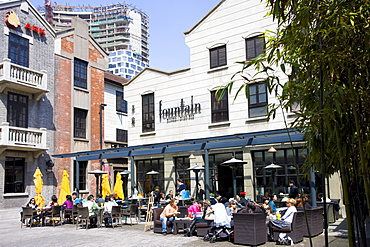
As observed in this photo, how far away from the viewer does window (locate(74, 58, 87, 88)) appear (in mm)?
27016

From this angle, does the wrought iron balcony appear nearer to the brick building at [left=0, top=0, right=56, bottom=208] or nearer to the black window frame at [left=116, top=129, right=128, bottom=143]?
the brick building at [left=0, top=0, right=56, bottom=208]

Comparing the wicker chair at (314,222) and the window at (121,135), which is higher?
the window at (121,135)

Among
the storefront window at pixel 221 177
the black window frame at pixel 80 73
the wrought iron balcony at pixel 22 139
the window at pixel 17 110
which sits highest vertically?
the black window frame at pixel 80 73

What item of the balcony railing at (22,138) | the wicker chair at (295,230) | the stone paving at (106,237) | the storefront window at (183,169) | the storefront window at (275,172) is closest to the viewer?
the wicker chair at (295,230)

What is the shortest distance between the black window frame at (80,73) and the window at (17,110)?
4555mm

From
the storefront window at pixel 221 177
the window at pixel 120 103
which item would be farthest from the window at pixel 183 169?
the window at pixel 120 103

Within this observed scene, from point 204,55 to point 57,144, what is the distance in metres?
11.5

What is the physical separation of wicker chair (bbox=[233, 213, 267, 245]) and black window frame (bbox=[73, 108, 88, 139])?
19.0 metres

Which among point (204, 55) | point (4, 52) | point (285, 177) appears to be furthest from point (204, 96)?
point (4, 52)

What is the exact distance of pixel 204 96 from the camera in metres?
21.0

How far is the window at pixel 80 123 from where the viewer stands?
2676 cm

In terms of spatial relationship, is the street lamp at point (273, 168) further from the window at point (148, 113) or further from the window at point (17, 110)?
the window at point (17, 110)

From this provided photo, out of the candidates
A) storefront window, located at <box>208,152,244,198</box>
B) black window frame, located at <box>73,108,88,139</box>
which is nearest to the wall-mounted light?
black window frame, located at <box>73,108,88,139</box>

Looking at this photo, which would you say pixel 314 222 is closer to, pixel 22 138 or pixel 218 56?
pixel 218 56
